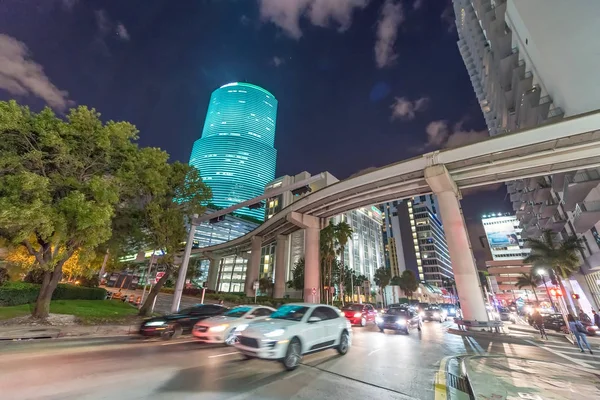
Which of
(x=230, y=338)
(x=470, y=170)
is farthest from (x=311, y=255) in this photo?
(x=230, y=338)

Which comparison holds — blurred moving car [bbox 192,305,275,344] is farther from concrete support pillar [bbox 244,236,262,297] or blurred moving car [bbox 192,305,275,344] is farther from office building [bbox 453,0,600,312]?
concrete support pillar [bbox 244,236,262,297]

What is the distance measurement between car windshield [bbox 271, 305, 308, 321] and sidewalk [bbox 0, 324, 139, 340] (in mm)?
9144

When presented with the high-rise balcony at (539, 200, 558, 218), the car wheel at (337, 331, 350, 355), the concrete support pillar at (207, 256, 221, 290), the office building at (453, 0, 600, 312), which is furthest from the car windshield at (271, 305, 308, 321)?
the concrete support pillar at (207, 256, 221, 290)

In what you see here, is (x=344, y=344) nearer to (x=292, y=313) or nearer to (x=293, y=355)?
(x=292, y=313)

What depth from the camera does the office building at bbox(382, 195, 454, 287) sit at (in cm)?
11862

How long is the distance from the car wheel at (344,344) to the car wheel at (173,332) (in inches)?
323

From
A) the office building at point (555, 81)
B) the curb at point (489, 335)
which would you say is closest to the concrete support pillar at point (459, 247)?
the curb at point (489, 335)

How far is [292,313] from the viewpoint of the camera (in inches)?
324

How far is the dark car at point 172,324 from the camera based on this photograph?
38.1ft

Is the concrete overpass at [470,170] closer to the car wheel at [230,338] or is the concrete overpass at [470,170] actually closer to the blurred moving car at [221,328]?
the blurred moving car at [221,328]

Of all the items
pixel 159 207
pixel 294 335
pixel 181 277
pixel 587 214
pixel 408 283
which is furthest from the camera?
pixel 408 283

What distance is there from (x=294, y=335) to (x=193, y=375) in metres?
2.70

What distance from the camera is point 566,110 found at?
24641 millimetres

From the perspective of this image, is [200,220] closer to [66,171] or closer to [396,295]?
A: [66,171]
